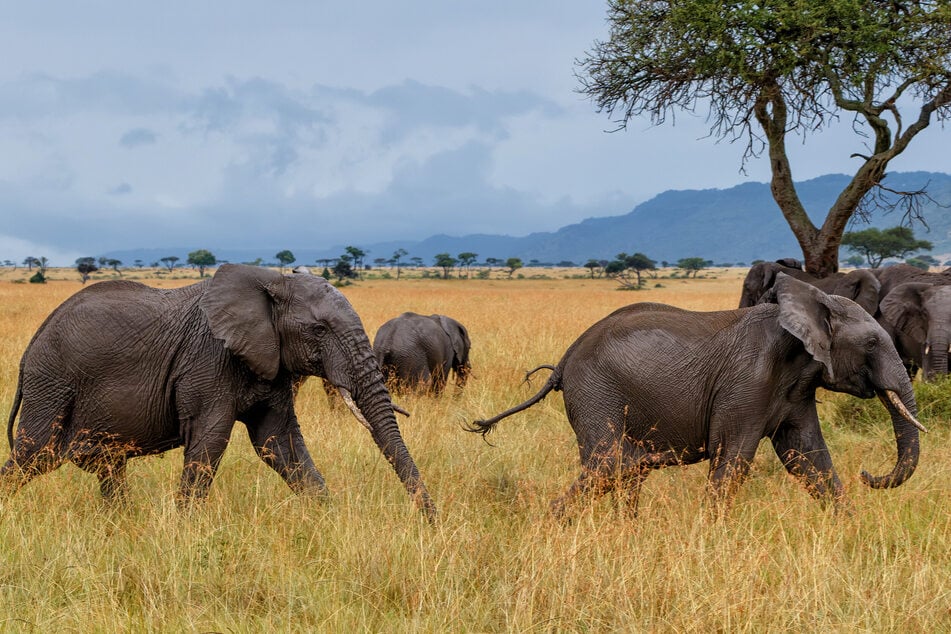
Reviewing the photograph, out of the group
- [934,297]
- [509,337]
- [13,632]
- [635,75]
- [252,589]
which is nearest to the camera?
[13,632]

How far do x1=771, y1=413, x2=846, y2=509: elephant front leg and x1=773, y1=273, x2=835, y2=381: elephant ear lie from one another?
49 cm

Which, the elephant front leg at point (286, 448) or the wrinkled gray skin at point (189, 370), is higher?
the wrinkled gray skin at point (189, 370)

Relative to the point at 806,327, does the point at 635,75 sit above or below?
above

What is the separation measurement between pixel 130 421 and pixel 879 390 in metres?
4.71

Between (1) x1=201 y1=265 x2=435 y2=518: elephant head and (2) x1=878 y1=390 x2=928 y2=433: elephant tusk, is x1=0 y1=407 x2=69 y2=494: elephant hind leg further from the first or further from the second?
(2) x1=878 y1=390 x2=928 y2=433: elephant tusk

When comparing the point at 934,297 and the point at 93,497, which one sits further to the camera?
the point at 934,297

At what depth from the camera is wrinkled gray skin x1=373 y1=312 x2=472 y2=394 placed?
34.3 ft

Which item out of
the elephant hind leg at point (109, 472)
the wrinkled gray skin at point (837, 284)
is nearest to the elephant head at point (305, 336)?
the elephant hind leg at point (109, 472)

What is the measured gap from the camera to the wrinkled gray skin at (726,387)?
5.19 metres

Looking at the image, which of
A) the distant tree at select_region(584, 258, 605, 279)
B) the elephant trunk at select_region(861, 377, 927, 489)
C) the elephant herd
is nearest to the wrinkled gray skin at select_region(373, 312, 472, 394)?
the elephant herd

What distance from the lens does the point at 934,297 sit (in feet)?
35.9

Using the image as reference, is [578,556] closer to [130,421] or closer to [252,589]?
[252,589]

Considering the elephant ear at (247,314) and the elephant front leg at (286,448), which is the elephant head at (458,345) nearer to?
the elephant front leg at (286,448)

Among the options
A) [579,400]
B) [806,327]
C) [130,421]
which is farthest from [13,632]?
[806,327]
